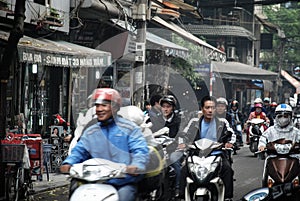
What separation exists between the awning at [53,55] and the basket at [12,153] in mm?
3619

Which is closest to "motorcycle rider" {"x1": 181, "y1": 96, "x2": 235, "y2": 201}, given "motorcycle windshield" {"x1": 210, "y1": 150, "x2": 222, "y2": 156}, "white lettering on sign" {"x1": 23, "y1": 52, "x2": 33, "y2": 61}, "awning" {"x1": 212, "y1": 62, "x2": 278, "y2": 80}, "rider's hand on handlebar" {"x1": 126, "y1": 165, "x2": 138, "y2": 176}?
"motorcycle windshield" {"x1": 210, "y1": 150, "x2": 222, "y2": 156}

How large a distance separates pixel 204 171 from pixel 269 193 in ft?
3.02

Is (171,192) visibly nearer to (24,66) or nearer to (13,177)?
(13,177)

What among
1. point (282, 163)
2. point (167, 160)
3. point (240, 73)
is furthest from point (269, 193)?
point (240, 73)

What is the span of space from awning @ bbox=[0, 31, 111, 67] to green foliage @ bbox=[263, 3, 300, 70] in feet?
113

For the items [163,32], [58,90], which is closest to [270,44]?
[163,32]

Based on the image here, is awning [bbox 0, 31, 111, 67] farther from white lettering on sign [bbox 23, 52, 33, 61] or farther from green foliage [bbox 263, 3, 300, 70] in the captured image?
green foliage [bbox 263, 3, 300, 70]

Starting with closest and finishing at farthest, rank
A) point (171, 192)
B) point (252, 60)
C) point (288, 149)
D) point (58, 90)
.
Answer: point (288, 149) → point (171, 192) → point (58, 90) → point (252, 60)

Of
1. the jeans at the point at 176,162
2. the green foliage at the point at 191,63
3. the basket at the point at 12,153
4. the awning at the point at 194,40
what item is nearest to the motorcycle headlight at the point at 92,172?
the jeans at the point at 176,162

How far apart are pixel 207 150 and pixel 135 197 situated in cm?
223

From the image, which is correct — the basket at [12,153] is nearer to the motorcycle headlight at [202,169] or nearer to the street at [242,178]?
the street at [242,178]

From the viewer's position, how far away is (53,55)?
48.6ft

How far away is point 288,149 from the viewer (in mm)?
9102

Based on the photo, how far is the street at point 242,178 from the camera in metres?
11.8
